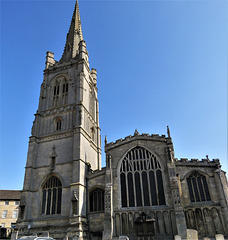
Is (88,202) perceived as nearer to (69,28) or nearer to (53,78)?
(53,78)

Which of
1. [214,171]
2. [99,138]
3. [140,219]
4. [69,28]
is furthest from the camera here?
[69,28]

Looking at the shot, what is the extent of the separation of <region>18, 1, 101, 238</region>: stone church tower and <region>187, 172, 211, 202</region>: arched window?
11.2 metres

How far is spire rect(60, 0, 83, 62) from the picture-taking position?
1503 inches

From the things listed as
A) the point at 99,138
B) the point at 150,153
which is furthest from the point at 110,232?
the point at 99,138

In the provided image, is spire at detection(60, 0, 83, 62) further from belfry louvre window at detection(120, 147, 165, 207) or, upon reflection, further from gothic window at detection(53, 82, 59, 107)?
belfry louvre window at detection(120, 147, 165, 207)

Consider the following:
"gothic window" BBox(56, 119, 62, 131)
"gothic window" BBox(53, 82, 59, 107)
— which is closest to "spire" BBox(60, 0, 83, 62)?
"gothic window" BBox(53, 82, 59, 107)

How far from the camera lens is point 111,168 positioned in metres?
24.9

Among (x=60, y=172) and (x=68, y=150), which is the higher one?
(x=68, y=150)

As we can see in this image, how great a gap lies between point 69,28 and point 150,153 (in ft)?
106

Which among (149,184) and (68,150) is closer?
(149,184)

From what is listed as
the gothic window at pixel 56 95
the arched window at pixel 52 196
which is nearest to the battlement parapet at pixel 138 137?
the arched window at pixel 52 196

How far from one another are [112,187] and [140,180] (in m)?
Result: 3.06

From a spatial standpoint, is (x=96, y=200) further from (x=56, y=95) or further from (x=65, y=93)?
(x=56, y=95)

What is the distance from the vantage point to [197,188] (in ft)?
72.9
